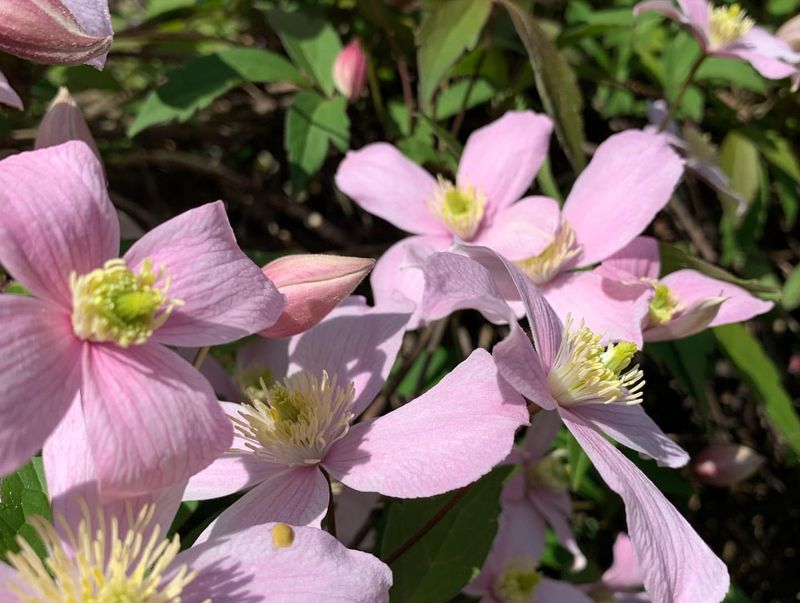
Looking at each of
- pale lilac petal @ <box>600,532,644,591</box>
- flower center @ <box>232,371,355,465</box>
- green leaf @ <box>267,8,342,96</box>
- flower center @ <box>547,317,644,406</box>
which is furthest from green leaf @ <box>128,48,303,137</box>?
pale lilac petal @ <box>600,532,644,591</box>

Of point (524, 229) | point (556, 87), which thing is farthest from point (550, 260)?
point (556, 87)

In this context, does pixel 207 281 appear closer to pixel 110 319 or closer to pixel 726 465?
pixel 110 319

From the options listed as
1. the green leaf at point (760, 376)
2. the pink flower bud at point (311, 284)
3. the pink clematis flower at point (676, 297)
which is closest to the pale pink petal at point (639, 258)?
the pink clematis flower at point (676, 297)

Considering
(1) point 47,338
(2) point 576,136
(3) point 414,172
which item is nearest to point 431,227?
(3) point 414,172

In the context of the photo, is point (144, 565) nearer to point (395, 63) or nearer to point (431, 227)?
point (431, 227)

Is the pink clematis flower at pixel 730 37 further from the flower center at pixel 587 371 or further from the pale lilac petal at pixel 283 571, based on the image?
the pale lilac petal at pixel 283 571
